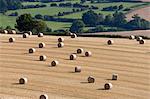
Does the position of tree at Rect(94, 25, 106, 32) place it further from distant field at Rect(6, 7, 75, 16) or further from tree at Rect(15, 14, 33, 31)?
tree at Rect(15, 14, 33, 31)

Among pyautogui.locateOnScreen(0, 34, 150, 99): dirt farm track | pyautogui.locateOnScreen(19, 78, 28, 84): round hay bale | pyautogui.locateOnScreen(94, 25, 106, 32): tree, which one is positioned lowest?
pyautogui.locateOnScreen(94, 25, 106, 32): tree

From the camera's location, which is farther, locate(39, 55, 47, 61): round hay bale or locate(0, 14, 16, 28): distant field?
locate(0, 14, 16, 28): distant field

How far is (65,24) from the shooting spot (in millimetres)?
138625

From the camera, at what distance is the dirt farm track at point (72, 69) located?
4059 cm

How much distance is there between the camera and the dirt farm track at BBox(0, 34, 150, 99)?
40594mm

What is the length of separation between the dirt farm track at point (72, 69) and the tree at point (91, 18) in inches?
2797

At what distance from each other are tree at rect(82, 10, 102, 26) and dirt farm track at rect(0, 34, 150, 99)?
71.0m

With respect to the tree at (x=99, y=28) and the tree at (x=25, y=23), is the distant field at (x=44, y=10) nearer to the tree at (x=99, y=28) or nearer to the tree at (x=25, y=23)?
the tree at (x=99, y=28)

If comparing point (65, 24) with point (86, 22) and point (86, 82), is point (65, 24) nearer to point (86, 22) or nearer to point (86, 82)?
point (86, 22)

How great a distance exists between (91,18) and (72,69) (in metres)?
93.8

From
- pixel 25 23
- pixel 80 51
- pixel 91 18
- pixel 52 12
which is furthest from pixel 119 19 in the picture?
pixel 80 51

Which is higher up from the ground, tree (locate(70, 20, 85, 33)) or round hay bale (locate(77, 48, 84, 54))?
round hay bale (locate(77, 48, 84, 54))

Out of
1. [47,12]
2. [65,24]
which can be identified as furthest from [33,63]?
[47,12]

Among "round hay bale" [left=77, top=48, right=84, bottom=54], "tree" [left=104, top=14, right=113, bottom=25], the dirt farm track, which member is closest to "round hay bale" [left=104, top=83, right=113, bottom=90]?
the dirt farm track
